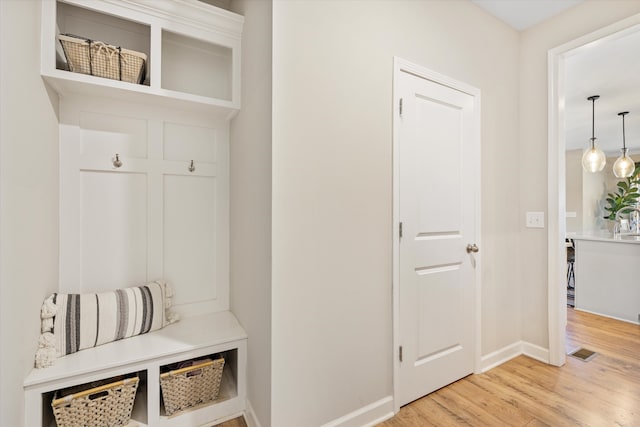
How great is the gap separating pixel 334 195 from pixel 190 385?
1.26 m

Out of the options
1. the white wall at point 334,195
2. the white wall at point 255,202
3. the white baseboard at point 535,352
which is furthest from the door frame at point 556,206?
the white wall at point 255,202

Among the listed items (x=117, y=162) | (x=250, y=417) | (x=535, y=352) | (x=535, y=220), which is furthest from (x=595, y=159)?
(x=117, y=162)

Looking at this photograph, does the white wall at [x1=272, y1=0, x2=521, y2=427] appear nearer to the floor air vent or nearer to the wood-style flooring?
the wood-style flooring

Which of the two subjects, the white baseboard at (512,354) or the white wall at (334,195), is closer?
the white wall at (334,195)

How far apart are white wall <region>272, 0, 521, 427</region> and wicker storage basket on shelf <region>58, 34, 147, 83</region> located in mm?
852

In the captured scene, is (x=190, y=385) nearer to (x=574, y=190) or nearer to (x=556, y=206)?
(x=556, y=206)

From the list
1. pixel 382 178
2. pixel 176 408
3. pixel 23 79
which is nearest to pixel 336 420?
pixel 176 408

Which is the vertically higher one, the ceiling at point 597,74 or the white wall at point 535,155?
the ceiling at point 597,74

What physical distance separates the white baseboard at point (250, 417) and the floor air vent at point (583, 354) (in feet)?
8.06

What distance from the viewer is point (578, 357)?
7.75 ft

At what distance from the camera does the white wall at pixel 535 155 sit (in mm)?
2305

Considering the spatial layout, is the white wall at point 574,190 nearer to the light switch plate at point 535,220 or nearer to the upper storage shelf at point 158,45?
the light switch plate at point 535,220

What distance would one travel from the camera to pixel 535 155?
2.37 m

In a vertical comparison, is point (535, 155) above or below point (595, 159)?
below
